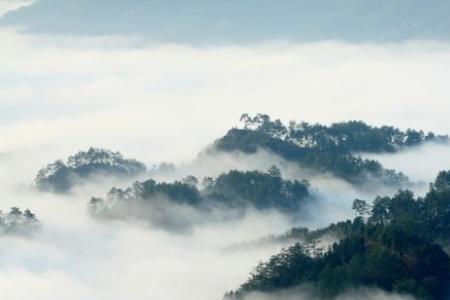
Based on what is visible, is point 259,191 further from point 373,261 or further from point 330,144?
point 373,261

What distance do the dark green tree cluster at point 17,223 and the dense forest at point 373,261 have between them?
28958 millimetres

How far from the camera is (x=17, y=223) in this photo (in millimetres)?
92625

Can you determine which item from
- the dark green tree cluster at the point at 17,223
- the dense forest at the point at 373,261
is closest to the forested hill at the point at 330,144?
the dense forest at the point at 373,261

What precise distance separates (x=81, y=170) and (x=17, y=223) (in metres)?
24.7

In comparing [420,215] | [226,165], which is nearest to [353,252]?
[420,215]

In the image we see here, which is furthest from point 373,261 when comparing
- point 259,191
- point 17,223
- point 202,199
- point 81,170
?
point 81,170

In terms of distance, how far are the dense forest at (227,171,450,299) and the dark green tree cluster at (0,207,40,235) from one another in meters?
29.0

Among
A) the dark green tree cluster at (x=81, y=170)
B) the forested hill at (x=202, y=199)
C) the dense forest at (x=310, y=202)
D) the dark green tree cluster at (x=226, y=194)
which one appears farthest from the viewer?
the dark green tree cluster at (x=81, y=170)

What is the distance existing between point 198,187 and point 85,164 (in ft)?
59.2

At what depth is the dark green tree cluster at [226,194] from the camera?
3816 inches

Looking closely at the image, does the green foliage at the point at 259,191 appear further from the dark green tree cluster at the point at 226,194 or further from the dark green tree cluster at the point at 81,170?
the dark green tree cluster at the point at 81,170

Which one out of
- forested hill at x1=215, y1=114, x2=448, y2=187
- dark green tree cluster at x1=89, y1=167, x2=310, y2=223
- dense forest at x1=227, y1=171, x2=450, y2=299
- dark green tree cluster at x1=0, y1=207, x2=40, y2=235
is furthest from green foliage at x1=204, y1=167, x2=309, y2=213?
dense forest at x1=227, y1=171, x2=450, y2=299

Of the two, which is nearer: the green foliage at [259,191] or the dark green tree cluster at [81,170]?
the green foliage at [259,191]

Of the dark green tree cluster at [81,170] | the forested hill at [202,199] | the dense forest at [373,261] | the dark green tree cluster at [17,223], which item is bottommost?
the dense forest at [373,261]
